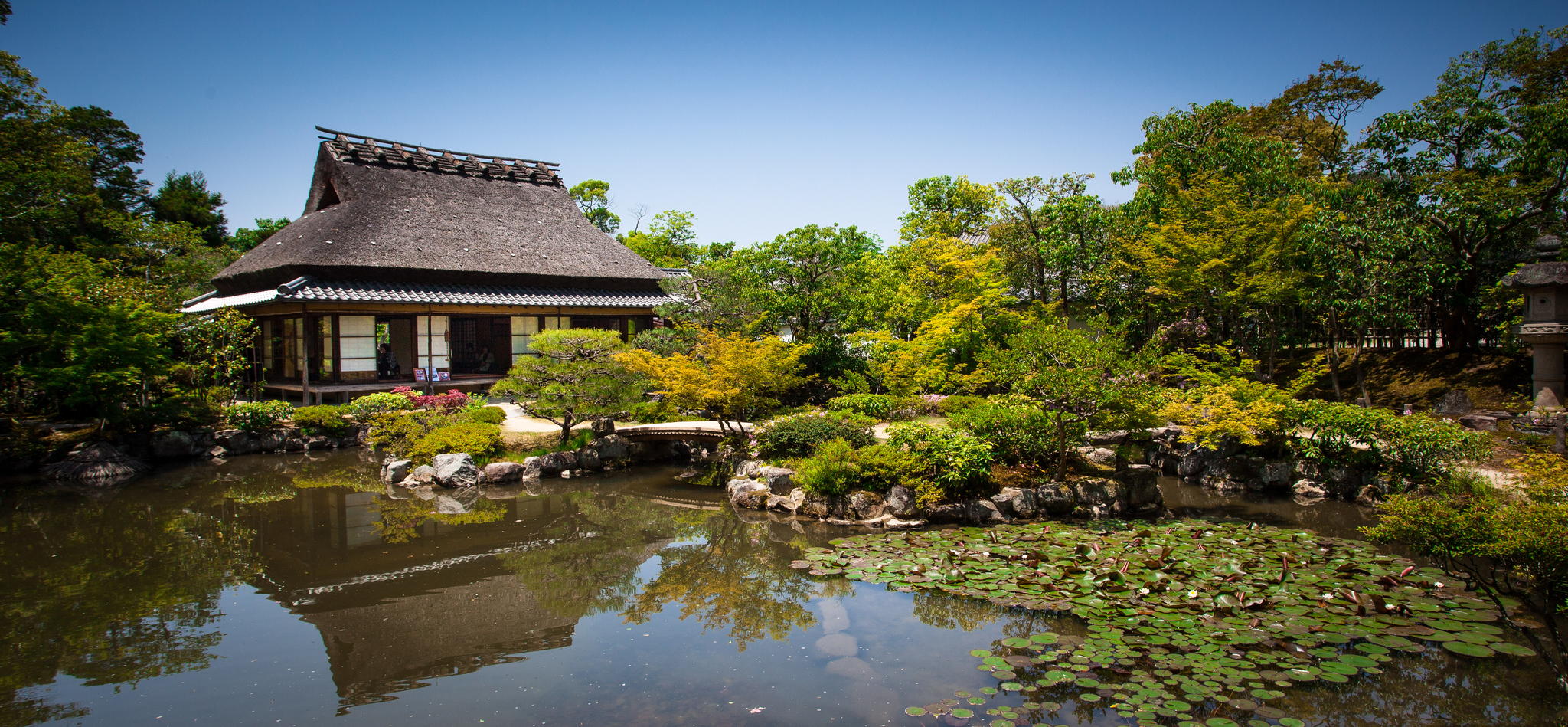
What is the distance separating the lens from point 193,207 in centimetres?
3038

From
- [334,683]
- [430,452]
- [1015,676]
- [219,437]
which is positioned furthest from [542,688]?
[219,437]

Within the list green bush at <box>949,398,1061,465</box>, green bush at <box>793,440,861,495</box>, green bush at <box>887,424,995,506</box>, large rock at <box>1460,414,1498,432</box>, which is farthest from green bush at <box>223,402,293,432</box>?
large rock at <box>1460,414,1498,432</box>

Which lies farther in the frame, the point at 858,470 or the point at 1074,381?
the point at 858,470

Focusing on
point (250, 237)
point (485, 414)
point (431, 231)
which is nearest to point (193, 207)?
point (250, 237)

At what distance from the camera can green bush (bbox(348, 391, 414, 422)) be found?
15.9 meters

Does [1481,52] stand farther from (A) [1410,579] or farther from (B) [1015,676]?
(B) [1015,676]

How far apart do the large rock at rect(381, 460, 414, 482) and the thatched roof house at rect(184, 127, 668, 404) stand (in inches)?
241

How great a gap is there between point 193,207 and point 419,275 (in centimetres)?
1960

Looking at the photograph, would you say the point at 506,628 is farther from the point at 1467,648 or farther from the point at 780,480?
the point at 1467,648

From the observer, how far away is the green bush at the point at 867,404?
1415 cm

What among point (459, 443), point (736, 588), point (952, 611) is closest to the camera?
point (952, 611)

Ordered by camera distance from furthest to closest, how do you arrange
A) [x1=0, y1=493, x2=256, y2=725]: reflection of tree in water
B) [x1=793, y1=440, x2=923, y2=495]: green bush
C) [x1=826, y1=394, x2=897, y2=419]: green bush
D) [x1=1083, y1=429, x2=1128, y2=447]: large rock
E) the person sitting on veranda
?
the person sitting on veranda
[x1=826, y1=394, x2=897, y2=419]: green bush
[x1=1083, y1=429, x2=1128, y2=447]: large rock
[x1=793, y1=440, x2=923, y2=495]: green bush
[x1=0, y1=493, x2=256, y2=725]: reflection of tree in water

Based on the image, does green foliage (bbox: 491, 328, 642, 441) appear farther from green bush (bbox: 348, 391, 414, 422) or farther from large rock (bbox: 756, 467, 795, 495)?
large rock (bbox: 756, 467, 795, 495)

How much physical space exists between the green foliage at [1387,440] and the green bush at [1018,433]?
3.84 m
